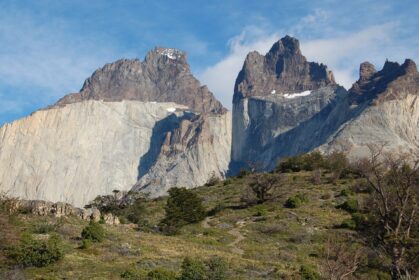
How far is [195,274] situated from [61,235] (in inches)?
510

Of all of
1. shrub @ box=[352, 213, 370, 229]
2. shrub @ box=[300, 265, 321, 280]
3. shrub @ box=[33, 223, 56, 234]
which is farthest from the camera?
shrub @ box=[352, 213, 370, 229]

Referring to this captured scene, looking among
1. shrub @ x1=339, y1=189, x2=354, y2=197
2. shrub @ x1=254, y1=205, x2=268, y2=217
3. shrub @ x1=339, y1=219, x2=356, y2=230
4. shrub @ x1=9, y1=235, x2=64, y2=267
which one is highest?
shrub @ x1=339, y1=189, x2=354, y2=197

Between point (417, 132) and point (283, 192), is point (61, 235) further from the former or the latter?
point (417, 132)

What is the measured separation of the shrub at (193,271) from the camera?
26.4 meters

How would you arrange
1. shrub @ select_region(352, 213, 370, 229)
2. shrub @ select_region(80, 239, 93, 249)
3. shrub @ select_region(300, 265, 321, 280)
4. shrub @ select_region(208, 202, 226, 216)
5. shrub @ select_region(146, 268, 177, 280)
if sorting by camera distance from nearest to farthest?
1. shrub @ select_region(146, 268, 177, 280)
2. shrub @ select_region(300, 265, 321, 280)
3. shrub @ select_region(80, 239, 93, 249)
4. shrub @ select_region(352, 213, 370, 229)
5. shrub @ select_region(208, 202, 226, 216)

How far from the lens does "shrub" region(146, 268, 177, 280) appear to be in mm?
26092

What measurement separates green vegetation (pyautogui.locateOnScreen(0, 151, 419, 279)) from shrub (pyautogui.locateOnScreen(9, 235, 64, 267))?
7cm

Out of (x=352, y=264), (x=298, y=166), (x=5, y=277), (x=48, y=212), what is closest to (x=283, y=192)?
(x=298, y=166)

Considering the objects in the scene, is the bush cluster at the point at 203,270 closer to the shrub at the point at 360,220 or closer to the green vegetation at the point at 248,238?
the green vegetation at the point at 248,238

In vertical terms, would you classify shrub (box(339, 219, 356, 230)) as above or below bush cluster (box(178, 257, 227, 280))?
above

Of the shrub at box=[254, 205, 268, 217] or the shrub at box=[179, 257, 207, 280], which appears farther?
the shrub at box=[254, 205, 268, 217]

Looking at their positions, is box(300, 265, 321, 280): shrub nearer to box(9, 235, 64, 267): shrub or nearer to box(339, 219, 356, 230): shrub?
box(9, 235, 64, 267): shrub

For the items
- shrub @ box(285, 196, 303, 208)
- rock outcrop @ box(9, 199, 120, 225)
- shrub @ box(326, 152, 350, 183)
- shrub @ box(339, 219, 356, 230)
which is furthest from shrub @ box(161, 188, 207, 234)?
shrub @ box(326, 152, 350, 183)

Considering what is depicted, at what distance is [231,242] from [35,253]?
17903 mm
